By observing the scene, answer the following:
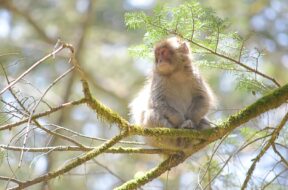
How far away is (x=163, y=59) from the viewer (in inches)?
227

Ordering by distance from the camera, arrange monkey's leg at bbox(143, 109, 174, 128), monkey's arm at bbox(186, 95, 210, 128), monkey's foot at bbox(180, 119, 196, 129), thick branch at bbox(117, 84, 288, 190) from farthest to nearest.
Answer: monkey's arm at bbox(186, 95, 210, 128), monkey's leg at bbox(143, 109, 174, 128), monkey's foot at bbox(180, 119, 196, 129), thick branch at bbox(117, 84, 288, 190)

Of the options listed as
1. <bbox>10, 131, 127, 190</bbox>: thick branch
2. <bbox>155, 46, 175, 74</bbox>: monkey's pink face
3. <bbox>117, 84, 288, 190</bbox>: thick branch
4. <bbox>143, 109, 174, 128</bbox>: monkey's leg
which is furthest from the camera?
<bbox>155, 46, 175, 74</bbox>: monkey's pink face

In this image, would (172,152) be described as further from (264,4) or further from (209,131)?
(264,4)

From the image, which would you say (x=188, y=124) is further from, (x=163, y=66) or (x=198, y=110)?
(x=163, y=66)

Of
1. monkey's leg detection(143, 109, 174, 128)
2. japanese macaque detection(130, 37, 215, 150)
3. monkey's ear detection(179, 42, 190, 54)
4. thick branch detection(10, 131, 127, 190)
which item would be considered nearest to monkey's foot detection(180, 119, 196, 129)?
japanese macaque detection(130, 37, 215, 150)

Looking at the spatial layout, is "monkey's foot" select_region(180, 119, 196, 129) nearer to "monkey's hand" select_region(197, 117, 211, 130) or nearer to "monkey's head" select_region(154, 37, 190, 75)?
"monkey's hand" select_region(197, 117, 211, 130)

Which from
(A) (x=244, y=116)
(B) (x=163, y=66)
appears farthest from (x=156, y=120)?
(A) (x=244, y=116)

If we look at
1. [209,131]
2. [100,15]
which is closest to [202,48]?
[209,131]

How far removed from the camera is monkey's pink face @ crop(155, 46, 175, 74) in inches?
226

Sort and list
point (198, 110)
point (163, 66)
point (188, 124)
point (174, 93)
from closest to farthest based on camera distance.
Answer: point (188, 124) → point (198, 110) → point (163, 66) → point (174, 93)

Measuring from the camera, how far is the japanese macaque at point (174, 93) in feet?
18.1

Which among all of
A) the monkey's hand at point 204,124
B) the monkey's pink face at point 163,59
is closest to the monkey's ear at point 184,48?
the monkey's pink face at point 163,59

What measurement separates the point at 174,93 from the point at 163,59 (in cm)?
37

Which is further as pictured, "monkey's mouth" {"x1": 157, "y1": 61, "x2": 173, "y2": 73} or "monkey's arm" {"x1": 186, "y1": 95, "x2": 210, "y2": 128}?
"monkey's mouth" {"x1": 157, "y1": 61, "x2": 173, "y2": 73}
